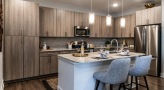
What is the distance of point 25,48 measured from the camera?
3.87m

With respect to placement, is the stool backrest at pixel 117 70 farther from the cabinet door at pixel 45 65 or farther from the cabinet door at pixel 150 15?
the cabinet door at pixel 150 15

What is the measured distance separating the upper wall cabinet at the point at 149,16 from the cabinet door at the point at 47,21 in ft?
10.8

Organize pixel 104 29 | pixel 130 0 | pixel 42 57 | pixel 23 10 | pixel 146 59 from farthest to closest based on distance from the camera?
pixel 104 29, pixel 130 0, pixel 42 57, pixel 23 10, pixel 146 59

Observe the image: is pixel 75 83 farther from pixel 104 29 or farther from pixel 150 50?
pixel 104 29

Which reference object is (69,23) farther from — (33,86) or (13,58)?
(33,86)

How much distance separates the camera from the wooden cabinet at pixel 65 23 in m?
4.85

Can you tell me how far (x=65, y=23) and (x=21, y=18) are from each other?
5.45ft

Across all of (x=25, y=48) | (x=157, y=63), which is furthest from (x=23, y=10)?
(x=157, y=63)

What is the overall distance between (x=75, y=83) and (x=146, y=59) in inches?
60.1

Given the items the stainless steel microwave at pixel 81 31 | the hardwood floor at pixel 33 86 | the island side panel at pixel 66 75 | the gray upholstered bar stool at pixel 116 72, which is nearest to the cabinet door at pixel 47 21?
the stainless steel microwave at pixel 81 31

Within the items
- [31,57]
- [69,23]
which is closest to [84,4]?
[69,23]

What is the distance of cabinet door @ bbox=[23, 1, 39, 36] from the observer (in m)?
3.87

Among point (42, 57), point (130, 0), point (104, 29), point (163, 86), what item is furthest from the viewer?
point (104, 29)

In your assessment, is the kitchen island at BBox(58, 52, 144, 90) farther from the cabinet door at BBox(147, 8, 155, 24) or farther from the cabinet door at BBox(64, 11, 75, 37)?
the cabinet door at BBox(147, 8, 155, 24)
